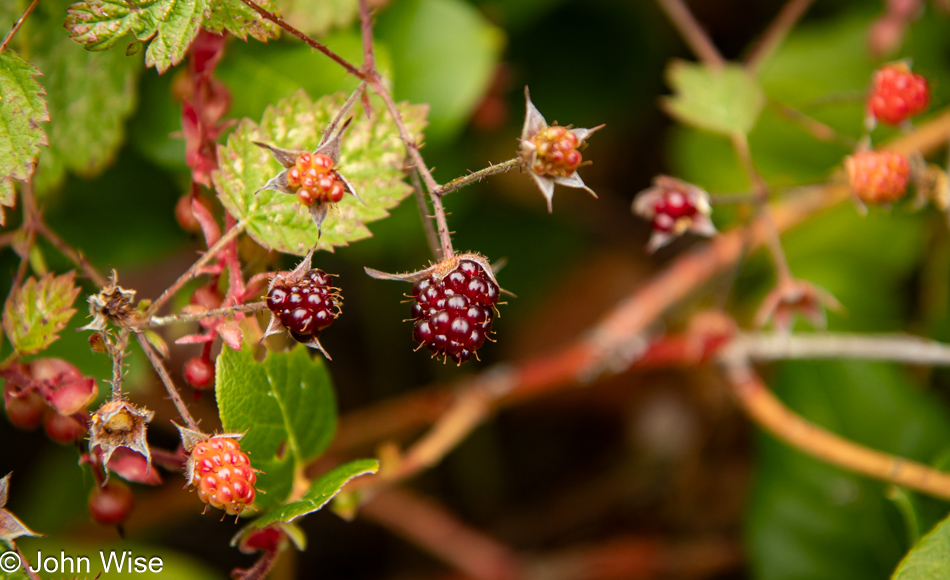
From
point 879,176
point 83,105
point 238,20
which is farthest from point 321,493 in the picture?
point 879,176

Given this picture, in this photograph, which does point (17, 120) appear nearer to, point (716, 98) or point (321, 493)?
point (321, 493)

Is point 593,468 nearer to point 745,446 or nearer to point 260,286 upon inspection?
point 745,446

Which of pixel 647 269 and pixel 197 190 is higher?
pixel 647 269

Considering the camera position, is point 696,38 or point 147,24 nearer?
point 147,24

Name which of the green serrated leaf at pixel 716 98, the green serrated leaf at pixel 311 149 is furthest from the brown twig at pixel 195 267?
the green serrated leaf at pixel 716 98

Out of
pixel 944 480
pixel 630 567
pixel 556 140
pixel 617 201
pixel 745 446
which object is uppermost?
pixel 617 201

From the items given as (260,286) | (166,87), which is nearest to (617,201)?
(166,87)
